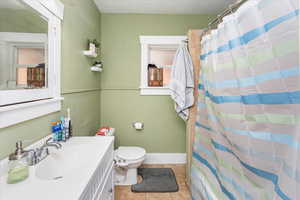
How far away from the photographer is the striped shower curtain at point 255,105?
2.55 ft

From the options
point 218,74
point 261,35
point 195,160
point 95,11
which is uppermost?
point 95,11

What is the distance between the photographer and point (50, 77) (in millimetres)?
1281

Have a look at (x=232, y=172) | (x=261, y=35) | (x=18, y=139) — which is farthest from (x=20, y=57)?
(x=232, y=172)

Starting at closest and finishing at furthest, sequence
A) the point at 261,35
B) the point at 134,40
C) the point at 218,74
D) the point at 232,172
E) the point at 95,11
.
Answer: the point at 261,35 < the point at 232,172 < the point at 218,74 < the point at 95,11 < the point at 134,40

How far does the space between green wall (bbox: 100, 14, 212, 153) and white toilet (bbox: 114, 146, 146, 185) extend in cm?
59

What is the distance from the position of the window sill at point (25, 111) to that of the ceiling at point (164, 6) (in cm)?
175

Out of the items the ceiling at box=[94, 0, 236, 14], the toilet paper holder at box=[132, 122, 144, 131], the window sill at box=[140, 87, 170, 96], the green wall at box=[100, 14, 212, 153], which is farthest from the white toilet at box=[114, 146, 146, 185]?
the ceiling at box=[94, 0, 236, 14]

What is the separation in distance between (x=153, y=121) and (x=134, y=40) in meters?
1.37

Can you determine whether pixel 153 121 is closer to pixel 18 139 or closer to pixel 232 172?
pixel 232 172

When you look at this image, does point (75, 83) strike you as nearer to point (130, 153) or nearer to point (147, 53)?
point (130, 153)

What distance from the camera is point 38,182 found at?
775mm

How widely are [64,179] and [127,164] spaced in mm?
1282

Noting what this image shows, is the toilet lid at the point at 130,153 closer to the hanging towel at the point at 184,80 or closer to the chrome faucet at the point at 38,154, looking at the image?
the hanging towel at the point at 184,80

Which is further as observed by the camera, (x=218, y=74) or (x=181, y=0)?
(x=181, y=0)
